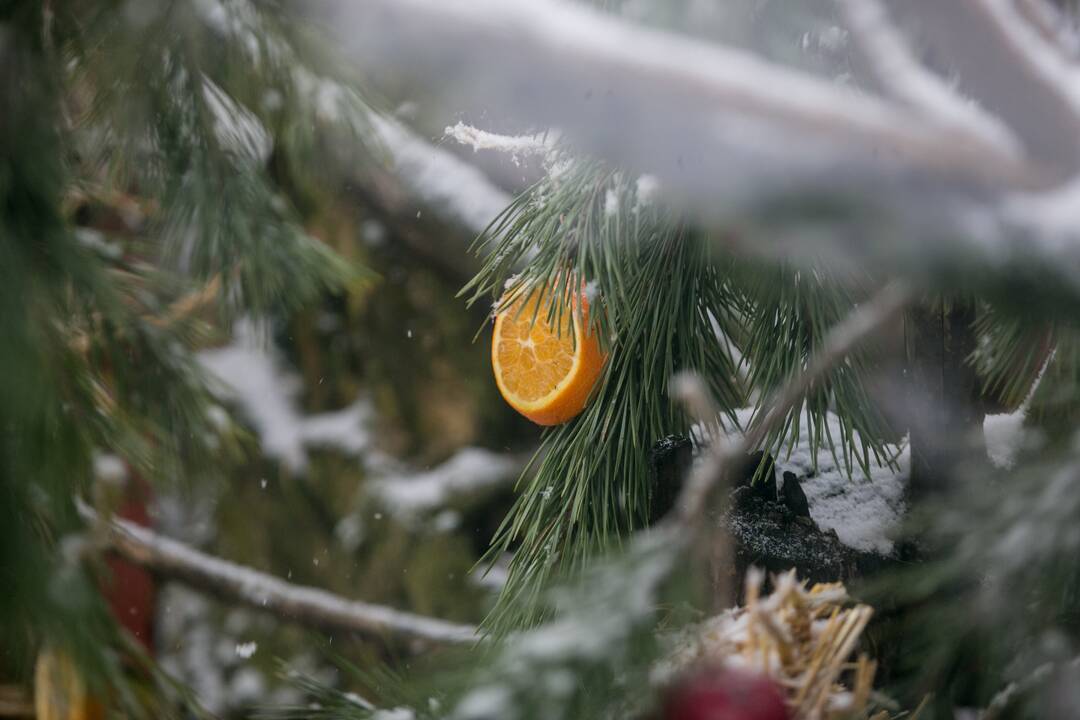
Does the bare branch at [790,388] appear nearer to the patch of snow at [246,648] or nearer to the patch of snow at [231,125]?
the patch of snow at [231,125]

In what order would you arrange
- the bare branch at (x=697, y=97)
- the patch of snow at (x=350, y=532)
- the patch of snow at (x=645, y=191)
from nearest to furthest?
the bare branch at (x=697, y=97) < the patch of snow at (x=645, y=191) < the patch of snow at (x=350, y=532)

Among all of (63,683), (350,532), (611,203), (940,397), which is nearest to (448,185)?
(350,532)

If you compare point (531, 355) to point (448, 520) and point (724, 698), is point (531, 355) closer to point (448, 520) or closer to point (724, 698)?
point (724, 698)

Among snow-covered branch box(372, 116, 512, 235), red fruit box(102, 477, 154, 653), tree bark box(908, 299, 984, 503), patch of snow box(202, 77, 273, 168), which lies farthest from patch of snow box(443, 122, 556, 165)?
red fruit box(102, 477, 154, 653)

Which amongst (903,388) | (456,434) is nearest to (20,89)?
(903,388)

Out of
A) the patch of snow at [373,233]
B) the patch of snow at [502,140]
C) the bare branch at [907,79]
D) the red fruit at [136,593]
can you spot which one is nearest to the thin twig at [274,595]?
the red fruit at [136,593]

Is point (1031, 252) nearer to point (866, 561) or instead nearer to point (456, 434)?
point (866, 561)
